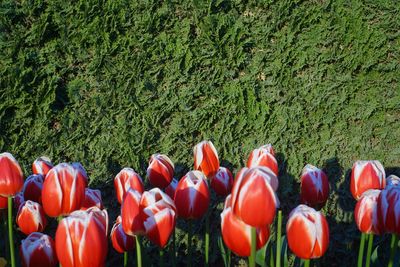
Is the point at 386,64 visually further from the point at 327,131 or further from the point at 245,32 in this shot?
the point at 245,32

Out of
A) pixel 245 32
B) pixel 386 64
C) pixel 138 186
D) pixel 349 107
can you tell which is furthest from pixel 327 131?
pixel 138 186

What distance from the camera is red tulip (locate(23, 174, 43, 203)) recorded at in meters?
2.12

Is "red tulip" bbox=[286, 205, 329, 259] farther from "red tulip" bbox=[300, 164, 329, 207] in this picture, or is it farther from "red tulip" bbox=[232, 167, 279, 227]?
"red tulip" bbox=[300, 164, 329, 207]

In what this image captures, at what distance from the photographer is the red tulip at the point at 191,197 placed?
189 cm

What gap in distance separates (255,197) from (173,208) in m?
0.38

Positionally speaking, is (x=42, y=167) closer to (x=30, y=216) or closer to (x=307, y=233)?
(x=30, y=216)

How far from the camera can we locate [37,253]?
1.73m

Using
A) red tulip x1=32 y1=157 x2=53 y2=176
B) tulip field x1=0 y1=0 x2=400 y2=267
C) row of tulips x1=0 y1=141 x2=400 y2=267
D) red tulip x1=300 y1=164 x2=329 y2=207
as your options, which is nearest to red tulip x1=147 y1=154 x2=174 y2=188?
row of tulips x1=0 y1=141 x2=400 y2=267

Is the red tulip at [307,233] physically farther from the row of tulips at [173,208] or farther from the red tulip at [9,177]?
the red tulip at [9,177]

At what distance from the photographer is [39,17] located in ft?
10.8

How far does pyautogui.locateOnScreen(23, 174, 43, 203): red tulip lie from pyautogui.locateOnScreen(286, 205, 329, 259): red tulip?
1.00 metres

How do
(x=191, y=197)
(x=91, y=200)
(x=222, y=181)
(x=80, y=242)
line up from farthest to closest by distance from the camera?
1. (x=222, y=181)
2. (x=91, y=200)
3. (x=191, y=197)
4. (x=80, y=242)

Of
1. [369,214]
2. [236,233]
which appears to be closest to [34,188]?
[236,233]

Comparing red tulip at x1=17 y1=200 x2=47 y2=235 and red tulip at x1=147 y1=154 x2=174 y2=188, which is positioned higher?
red tulip at x1=147 y1=154 x2=174 y2=188
